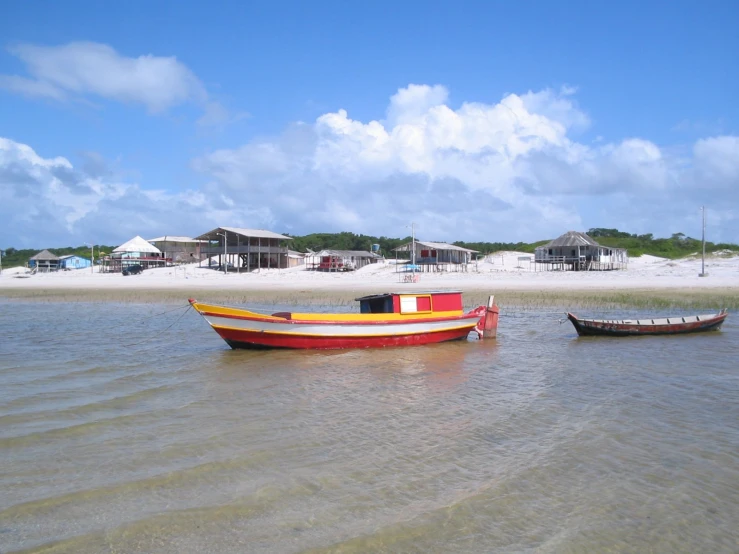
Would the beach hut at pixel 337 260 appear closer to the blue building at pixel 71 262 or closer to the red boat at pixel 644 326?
the blue building at pixel 71 262

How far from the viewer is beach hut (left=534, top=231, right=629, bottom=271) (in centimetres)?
5736

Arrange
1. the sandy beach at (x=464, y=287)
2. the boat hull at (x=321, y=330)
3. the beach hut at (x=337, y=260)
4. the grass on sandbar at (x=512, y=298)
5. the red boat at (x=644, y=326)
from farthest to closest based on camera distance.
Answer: the beach hut at (x=337, y=260) < the sandy beach at (x=464, y=287) < the grass on sandbar at (x=512, y=298) < the red boat at (x=644, y=326) < the boat hull at (x=321, y=330)

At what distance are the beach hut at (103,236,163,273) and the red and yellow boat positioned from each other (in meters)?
56.0

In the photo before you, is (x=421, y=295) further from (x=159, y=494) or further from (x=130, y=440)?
(x=159, y=494)

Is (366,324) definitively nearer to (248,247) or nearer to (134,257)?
(248,247)

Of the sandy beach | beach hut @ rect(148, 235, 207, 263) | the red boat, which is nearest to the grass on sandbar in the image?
the sandy beach

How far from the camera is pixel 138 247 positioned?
229ft

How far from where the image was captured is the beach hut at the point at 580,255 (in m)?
57.4

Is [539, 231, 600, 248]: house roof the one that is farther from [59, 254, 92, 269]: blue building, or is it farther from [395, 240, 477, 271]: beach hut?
[59, 254, 92, 269]: blue building

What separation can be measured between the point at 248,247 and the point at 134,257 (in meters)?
18.3

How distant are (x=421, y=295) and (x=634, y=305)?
14002 millimetres

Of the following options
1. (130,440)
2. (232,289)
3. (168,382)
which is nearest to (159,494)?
(130,440)

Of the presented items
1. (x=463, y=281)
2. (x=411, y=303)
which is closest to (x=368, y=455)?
(x=411, y=303)

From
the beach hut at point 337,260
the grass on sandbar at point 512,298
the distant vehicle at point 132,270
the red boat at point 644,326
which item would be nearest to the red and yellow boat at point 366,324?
the red boat at point 644,326
